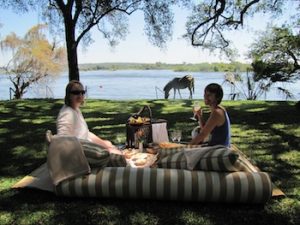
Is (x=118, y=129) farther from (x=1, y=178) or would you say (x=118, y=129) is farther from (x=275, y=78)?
(x=275, y=78)

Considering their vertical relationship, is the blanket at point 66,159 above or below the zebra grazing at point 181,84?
below

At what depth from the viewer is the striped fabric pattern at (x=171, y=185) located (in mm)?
3932

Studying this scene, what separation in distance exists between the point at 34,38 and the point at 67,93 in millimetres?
23902

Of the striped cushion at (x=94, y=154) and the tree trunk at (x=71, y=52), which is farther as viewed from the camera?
the tree trunk at (x=71, y=52)

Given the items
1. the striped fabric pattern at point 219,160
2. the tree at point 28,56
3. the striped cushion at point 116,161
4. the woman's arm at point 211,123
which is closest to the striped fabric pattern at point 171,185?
the striped fabric pattern at point 219,160

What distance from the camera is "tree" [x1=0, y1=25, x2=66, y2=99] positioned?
87.7 ft

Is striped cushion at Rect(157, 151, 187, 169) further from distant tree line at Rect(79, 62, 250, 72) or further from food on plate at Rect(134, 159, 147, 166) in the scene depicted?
distant tree line at Rect(79, 62, 250, 72)

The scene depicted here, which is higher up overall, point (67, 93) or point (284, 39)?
point (284, 39)

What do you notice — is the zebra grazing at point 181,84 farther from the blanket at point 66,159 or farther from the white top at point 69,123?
the blanket at point 66,159

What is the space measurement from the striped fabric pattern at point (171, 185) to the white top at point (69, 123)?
0.82 m

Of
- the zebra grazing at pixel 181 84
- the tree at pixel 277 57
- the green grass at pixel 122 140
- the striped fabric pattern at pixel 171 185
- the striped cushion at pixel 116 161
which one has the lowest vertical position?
the green grass at pixel 122 140

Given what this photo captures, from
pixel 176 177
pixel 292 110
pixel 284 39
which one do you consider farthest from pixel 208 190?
pixel 284 39

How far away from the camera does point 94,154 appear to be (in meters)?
4.14

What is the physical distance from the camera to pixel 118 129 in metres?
8.58
